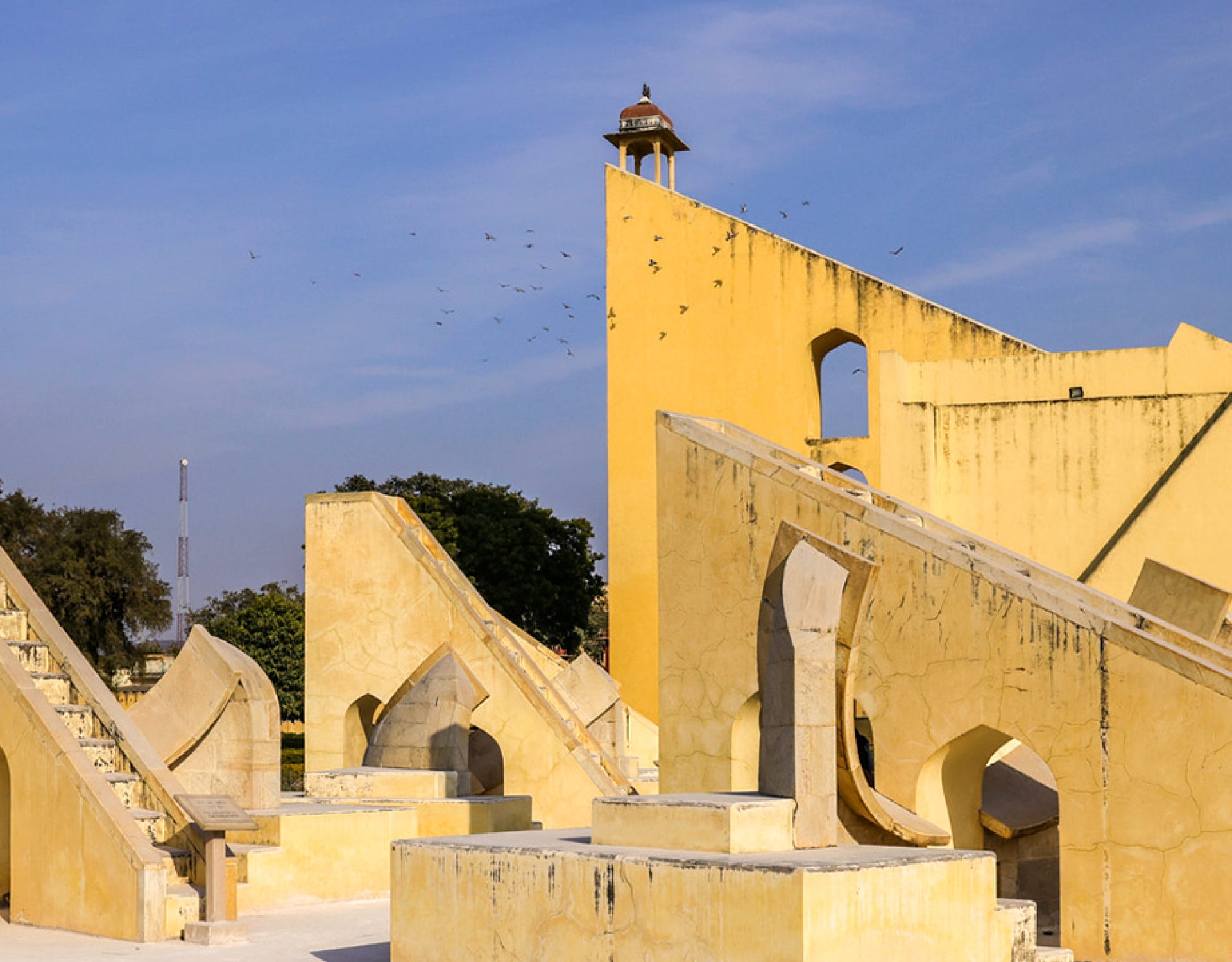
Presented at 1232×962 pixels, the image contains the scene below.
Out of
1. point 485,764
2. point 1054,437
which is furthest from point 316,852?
point 1054,437

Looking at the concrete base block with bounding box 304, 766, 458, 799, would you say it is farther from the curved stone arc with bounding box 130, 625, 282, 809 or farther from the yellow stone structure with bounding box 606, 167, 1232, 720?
the yellow stone structure with bounding box 606, 167, 1232, 720

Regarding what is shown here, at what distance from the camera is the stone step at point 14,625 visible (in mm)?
12289

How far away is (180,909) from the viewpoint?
33.2 feet

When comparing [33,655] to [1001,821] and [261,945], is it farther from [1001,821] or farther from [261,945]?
[1001,821]

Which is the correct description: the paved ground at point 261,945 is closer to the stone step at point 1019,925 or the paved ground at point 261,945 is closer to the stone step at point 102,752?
the stone step at point 102,752

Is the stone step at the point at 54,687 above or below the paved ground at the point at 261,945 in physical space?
above

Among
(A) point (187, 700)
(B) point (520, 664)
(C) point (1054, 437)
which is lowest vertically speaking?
(A) point (187, 700)

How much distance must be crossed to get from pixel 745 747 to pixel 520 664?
5.77m

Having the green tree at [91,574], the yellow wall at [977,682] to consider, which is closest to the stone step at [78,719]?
the yellow wall at [977,682]

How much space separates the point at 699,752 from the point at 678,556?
1472 mm

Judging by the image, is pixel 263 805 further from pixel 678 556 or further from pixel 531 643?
pixel 531 643

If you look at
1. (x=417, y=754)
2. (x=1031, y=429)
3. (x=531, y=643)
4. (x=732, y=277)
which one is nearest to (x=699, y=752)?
(x=417, y=754)

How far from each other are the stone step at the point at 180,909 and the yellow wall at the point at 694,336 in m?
12.9

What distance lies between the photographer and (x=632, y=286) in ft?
78.5
